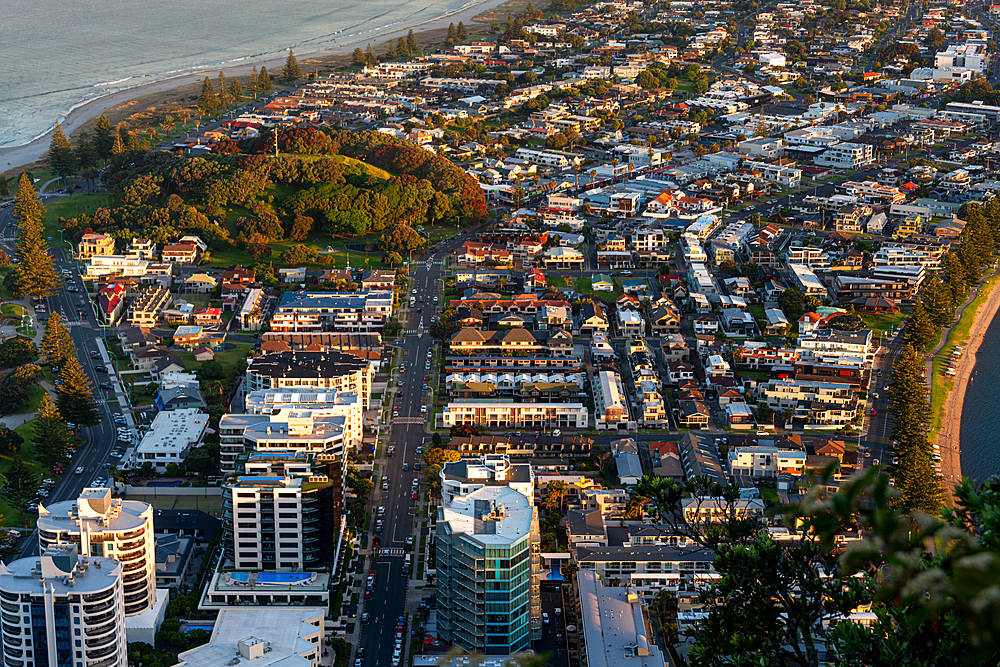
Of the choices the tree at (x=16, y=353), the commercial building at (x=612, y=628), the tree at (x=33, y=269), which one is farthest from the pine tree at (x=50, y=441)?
the commercial building at (x=612, y=628)

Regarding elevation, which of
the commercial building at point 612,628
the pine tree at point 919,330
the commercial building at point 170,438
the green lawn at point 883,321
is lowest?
the green lawn at point 883,321

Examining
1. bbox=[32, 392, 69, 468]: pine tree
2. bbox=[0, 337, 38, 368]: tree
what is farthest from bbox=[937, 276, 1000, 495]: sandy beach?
bbox=[0, 337, 38, 368]: tree

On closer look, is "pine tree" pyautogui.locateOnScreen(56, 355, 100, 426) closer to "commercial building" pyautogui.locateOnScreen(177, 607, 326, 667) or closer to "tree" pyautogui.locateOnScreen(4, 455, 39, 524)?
"tree" pyautogui.locateOnScreen(4, 455, 39, 524)

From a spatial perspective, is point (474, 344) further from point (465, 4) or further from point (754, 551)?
point (465, 4)

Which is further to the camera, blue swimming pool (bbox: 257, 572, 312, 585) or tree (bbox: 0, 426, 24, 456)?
tree (bbox: 0, 426, 24, 456)

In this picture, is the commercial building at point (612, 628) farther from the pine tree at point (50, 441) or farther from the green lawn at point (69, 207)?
the green lawn at point (69, 207)

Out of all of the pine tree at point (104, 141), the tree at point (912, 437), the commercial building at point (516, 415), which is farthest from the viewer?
the pine tree at point (104, 141)
